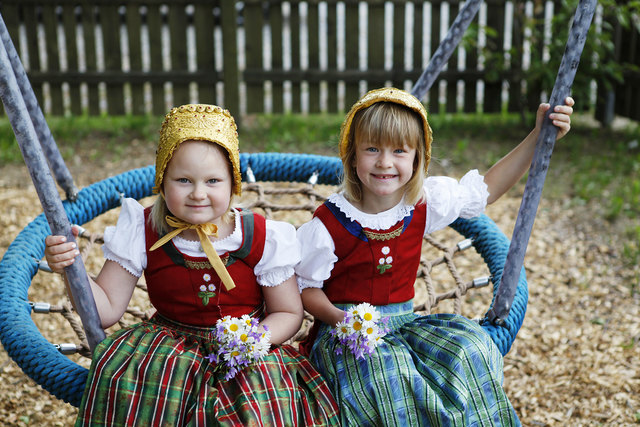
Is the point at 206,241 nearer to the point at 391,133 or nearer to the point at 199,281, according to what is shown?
the point at 199,281

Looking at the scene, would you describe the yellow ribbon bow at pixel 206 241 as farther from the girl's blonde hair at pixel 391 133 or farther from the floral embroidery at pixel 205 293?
the girl's blonde hair at pixel 391 133

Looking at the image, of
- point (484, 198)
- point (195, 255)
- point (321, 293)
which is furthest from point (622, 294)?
point (195, 255)

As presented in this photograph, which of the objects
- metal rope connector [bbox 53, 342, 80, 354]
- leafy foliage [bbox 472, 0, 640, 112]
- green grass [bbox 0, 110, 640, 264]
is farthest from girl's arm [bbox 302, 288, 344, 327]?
leafy foliage [bbox 472, 0, 640, 112]

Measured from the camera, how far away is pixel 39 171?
139cm

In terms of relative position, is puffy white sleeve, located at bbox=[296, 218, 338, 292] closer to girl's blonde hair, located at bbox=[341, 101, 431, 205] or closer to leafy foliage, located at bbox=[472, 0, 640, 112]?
girl's blonde hair, located at bbox=[341, 101, 431, 205]

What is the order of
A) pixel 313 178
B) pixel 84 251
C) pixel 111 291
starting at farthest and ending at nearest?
pixel 313 178 < pixel 84 251 < pixel 111 291

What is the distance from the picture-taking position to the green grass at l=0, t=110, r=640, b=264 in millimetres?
4453

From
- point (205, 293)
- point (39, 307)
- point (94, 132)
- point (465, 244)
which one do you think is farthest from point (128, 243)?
point (94, 132)

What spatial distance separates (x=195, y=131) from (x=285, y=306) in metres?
0.51

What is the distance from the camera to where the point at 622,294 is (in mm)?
3408

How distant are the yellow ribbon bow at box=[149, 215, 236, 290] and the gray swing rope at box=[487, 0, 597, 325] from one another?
69 cm

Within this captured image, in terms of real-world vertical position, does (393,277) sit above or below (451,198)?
below

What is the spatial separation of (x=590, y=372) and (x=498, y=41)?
372 cm

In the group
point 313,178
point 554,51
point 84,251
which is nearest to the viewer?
point 84,251
